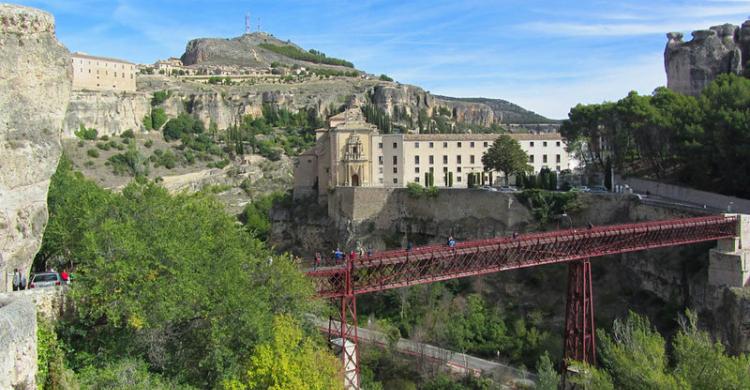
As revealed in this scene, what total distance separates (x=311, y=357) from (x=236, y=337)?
84.3 inches

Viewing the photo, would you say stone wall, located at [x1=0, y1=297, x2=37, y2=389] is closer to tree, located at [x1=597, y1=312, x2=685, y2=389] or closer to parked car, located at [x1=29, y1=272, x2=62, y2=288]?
parked car, located at [x1=29, y1=272, x2=62, y2=288]

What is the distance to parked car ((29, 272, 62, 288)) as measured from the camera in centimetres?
1811

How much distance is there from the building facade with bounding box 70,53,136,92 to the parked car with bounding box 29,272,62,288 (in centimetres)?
7884

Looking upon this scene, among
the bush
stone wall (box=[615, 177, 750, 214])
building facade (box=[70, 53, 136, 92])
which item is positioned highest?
building facade (box=[70, 53, 136, 92])

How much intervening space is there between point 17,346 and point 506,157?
43.5 m

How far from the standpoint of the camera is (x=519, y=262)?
26.3m

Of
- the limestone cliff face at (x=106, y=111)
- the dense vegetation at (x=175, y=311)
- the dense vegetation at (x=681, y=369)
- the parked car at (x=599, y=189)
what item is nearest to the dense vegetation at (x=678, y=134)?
the parked car at (x=599, y=189)

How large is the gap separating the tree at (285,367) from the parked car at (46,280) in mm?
5777

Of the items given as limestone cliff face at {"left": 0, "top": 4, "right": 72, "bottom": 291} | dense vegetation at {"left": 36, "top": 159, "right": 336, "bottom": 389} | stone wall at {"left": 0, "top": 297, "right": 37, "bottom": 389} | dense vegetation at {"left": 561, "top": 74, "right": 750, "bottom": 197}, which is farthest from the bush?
stone wall at {"left": 0, "top": 297, "right": 37, "bottom": 389}

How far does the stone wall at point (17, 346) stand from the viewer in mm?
10000

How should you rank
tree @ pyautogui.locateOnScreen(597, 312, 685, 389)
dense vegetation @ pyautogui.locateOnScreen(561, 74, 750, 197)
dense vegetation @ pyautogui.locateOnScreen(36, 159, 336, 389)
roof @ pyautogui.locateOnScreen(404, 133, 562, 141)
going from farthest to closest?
1. roof @ pyautogui.locateOnScreen(404, 133, 562, 141)
2. dense vegetation @ pyautogui.locateOnScreen(561, 74, 750, 197)
3. tree @ pyautogui.locateOnScreen(597, 312, 685, 389)
4. dense vegetation @ pyautogui.locateOnScreen(36, 159, 336, 389)

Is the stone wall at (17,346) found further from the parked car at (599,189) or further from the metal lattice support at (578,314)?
the parked car at (599,189)

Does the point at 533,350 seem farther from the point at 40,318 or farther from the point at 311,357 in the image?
the point at 40,318

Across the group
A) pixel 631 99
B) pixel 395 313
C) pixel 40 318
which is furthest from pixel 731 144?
pixel 40 318
